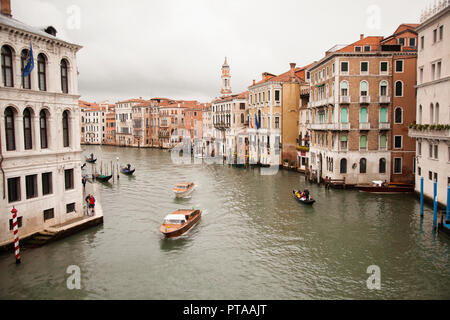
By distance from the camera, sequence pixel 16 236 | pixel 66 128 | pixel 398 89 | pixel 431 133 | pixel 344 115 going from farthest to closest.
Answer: pixel 344 115
pixel 398 89
pixel 431 133
pixel 66 128
pixel 16 236

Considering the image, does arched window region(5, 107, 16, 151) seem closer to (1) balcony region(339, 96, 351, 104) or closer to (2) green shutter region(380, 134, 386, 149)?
(1) balcony region(339, 96, 351, 104)

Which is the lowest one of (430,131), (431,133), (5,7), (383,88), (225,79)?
(431,133)

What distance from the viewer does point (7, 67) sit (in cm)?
1431

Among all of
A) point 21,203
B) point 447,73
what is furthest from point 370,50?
point 21,203

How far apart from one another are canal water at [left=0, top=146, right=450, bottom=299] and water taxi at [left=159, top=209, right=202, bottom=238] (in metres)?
0.42

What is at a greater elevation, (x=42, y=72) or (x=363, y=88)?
(x=363, y=88)

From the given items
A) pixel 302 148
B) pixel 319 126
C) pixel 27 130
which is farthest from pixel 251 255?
pixel 302 148

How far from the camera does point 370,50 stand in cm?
2942

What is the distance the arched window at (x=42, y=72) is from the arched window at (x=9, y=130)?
5.84ft

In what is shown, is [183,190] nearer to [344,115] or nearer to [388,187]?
[344,115]

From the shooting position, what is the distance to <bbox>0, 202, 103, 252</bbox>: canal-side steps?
14.9 m

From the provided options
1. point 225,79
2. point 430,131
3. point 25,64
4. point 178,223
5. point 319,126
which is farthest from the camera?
point 225,79

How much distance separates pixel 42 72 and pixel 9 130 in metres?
2.93
